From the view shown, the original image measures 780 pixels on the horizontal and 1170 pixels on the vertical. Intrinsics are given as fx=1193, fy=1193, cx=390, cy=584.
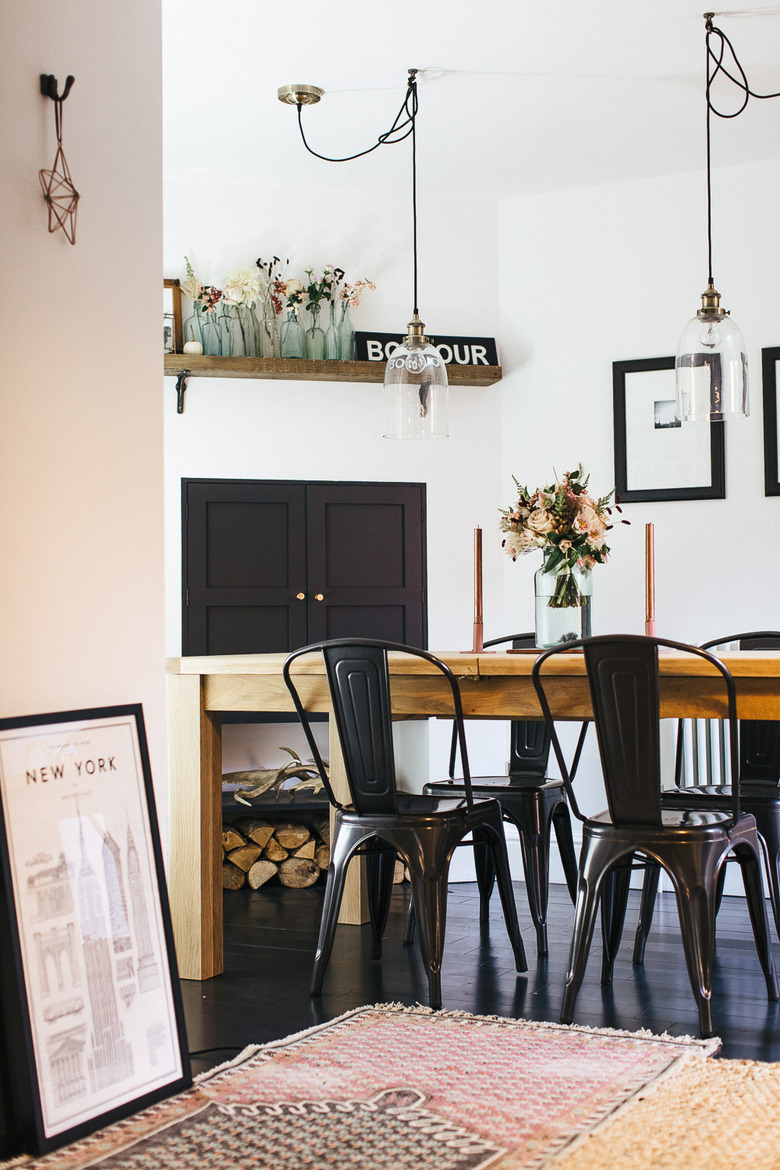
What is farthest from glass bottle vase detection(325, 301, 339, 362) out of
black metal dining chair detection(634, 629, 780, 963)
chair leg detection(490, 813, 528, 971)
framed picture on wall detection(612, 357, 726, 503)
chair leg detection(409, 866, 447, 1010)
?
chair leg detection(409, 866, 447, 1010)

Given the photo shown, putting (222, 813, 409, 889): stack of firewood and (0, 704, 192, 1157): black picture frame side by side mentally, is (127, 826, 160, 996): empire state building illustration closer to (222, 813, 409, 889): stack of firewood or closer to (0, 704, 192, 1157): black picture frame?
(0, 704, 192, 1157): black picture frame

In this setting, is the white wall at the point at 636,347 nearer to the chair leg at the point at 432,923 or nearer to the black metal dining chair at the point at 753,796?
the black metal dining chair at the point at 753,796

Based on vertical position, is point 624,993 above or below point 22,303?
below

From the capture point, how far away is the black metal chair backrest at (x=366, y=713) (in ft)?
9.62

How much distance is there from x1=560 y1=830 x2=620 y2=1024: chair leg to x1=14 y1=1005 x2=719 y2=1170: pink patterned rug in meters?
0.08

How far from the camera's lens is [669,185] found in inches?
198

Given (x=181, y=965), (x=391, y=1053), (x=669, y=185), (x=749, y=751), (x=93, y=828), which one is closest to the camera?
(x=93, y=828)

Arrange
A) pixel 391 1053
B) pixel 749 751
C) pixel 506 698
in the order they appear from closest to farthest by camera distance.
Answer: pixel 391 1053 < pixel 506 698 < pixel 749 751

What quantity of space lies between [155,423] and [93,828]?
92 centimetres

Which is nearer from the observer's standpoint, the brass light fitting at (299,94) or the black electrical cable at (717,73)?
the black electrical cable at (717,73)

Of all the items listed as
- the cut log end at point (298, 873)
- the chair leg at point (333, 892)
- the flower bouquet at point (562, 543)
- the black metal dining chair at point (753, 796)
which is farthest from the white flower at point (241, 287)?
the chair leg at point (333, 892)

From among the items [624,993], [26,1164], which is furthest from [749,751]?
[26,1164]

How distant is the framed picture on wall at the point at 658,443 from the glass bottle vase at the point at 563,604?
1.72m

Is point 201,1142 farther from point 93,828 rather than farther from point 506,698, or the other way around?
point 506,698
